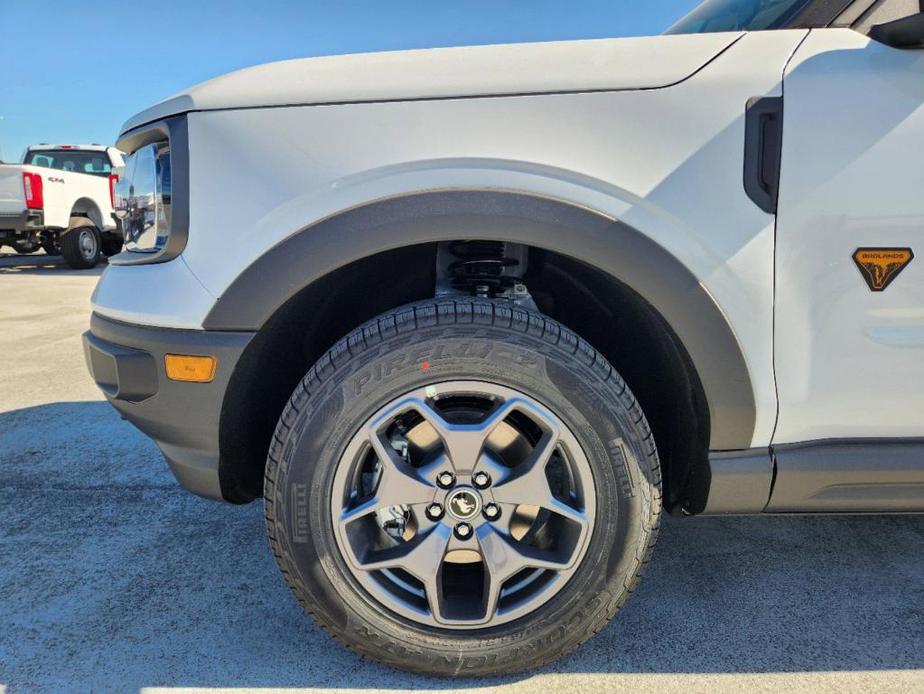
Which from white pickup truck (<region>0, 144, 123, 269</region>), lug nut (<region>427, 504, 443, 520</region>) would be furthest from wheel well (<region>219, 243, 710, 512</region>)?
white pickup truck (<region>0, 144, 123, 269</region>)

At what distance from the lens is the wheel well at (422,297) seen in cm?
148

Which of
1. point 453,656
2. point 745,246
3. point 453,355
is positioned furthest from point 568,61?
point 453,656

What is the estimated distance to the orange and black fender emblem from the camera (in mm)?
1269

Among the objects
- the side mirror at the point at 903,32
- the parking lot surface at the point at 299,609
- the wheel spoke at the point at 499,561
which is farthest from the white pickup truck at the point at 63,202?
the side mirror at the point at 903,32

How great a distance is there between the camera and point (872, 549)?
201 centimetres

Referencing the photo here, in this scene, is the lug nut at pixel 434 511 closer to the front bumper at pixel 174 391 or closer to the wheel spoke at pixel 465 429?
the wheel spoke at pixel 465 429

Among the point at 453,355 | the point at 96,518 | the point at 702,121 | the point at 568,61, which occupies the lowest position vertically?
the point at 96,518

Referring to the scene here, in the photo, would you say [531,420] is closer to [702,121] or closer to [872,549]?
[702,121]

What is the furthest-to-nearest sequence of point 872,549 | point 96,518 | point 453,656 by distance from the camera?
point 96,518 < point 872,549 < point 453,656

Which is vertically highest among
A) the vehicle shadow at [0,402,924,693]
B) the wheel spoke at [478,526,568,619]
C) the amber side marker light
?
the amber side marker light

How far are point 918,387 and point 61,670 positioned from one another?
209 cm

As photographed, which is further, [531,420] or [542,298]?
[542,298]

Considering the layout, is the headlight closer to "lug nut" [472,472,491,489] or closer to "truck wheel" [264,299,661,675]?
"truck wheel" [264,299,661,675]

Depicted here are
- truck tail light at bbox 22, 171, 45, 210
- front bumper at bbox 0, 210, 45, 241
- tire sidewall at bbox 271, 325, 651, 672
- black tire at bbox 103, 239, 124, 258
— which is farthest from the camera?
black tire at bbox 103, 239, 124, 258
